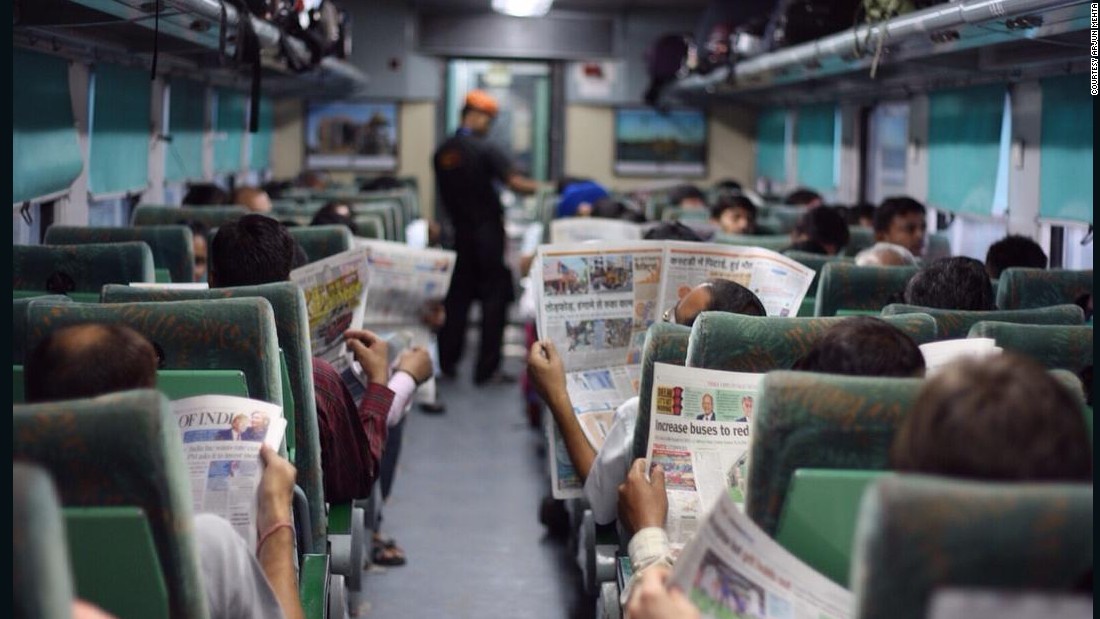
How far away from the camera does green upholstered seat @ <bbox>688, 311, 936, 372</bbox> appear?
2934 mm

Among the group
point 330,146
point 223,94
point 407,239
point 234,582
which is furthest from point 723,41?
point 234,582

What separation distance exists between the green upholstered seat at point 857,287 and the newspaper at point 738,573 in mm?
2571

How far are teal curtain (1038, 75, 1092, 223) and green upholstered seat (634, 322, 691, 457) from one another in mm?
3615

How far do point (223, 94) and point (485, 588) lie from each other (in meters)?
6.94

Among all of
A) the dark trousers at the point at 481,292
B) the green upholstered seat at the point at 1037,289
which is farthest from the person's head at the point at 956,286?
the dark trousers at the point at 481,292

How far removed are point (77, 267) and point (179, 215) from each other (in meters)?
2.09

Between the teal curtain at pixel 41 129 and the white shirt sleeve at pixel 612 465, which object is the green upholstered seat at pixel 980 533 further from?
the teal curtain at pixel 41 129

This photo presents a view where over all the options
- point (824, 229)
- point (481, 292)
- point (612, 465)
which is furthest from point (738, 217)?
point (612, 465)

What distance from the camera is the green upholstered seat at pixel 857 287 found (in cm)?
442

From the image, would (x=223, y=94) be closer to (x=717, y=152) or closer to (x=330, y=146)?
(x=330, y=146)

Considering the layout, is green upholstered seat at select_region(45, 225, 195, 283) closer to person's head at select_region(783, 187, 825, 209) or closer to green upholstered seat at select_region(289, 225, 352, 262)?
green upholstered seat at select_region(289, 225, 352, 262)

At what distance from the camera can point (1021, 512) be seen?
1.39 meters

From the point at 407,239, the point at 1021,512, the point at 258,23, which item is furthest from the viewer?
the point at 407,239

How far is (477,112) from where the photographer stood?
9.26m
